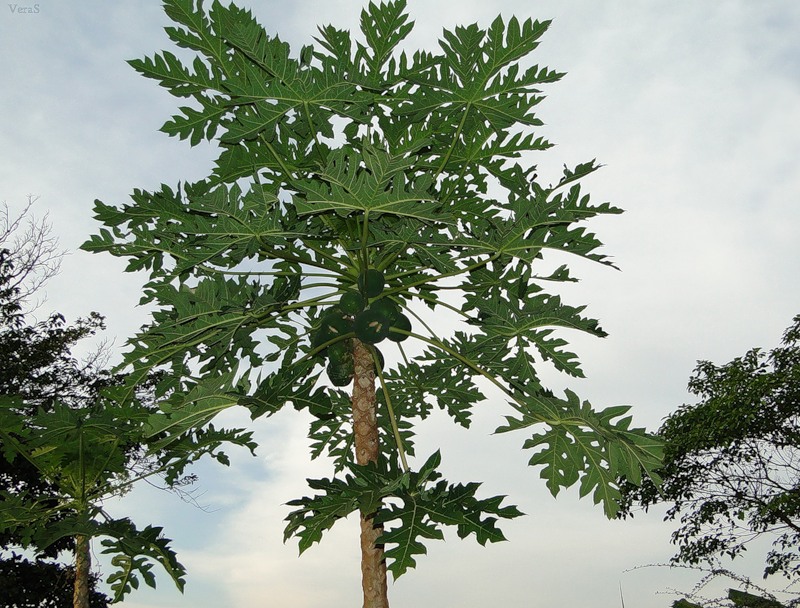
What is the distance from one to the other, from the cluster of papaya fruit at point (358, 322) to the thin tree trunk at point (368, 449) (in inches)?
5.0

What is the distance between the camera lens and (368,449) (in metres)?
5.05

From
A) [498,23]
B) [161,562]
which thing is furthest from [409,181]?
[161,562]

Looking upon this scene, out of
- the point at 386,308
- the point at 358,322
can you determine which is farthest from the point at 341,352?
the point at 386,308

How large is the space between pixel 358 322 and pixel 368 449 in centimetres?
84

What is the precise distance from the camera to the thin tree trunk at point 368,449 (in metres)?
4.71

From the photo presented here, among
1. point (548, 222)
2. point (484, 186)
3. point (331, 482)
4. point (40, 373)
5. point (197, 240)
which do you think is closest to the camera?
point (331, 482)

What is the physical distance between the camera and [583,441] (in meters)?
5.24

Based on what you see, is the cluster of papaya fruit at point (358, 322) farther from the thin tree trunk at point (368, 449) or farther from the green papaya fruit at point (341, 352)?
the thin tree trunk at point (368, 449)

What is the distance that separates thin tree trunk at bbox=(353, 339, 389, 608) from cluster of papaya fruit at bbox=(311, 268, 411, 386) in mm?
127

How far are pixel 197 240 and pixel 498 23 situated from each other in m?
2.41

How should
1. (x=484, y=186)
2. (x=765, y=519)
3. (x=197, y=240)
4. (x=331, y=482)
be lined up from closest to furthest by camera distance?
(x=331, y=482), (x=197, y=240), (x=484, y=186), (x=765, y=519)

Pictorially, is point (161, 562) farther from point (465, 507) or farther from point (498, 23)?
point (498, 23)

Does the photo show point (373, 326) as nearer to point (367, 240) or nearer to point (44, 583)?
point (367, 240)

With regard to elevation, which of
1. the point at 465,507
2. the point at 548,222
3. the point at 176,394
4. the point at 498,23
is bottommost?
the point at 465,507
